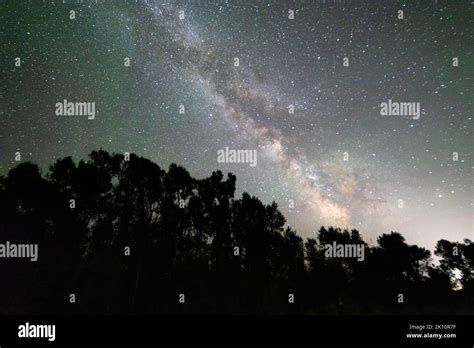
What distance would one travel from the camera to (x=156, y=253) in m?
36.4

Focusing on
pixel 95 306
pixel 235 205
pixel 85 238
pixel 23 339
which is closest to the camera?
pixel 23 339

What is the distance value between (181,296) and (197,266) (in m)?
6.14

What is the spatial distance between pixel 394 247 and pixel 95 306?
59.1 metres

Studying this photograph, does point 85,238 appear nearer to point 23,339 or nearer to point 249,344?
point 23,339

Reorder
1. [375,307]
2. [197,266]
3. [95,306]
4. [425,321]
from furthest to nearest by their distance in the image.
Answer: [375,307] < [197,266] < [95,306] < [425,321]

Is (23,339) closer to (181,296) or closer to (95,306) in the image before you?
(95,306)

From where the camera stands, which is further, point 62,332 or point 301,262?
point 301,262

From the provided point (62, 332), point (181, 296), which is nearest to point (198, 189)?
point (181, 296)

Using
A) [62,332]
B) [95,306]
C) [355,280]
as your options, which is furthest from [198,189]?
[355,280]

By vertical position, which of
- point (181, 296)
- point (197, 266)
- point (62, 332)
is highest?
point (62, 332)

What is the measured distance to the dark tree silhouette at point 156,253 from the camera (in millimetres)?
30047

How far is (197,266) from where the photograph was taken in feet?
132

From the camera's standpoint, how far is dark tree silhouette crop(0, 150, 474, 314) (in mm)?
30047

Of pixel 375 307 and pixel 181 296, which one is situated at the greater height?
pixel 181 296
